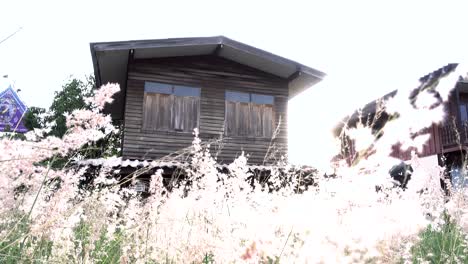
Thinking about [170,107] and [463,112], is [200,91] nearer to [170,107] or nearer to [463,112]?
[170,107]

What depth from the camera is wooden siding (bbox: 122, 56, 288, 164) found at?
504 inches

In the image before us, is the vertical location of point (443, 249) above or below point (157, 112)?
below

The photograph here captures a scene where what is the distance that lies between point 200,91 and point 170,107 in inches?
46.8

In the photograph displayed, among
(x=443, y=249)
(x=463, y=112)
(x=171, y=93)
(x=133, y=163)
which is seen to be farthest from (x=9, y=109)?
(x=463, y=112)

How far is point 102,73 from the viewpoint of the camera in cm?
1409

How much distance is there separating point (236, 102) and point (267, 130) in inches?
55.8

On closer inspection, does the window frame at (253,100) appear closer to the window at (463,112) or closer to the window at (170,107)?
the window at (170,107)

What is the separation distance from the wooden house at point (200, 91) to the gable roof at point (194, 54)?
0.08ft

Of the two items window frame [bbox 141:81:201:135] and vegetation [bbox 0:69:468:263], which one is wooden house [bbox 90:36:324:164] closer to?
window frame [bbox 141:81:201:135]

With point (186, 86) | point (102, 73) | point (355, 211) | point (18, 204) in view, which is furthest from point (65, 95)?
point (355, 211)

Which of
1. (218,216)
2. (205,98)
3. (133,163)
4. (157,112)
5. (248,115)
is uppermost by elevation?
(205,98)

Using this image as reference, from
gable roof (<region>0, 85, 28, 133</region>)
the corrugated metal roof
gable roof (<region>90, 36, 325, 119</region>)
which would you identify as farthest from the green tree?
gable roof (<region>0, 85, 28, 133</region>)

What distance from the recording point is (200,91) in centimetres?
1366

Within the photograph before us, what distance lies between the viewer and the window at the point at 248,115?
44.6 feet
